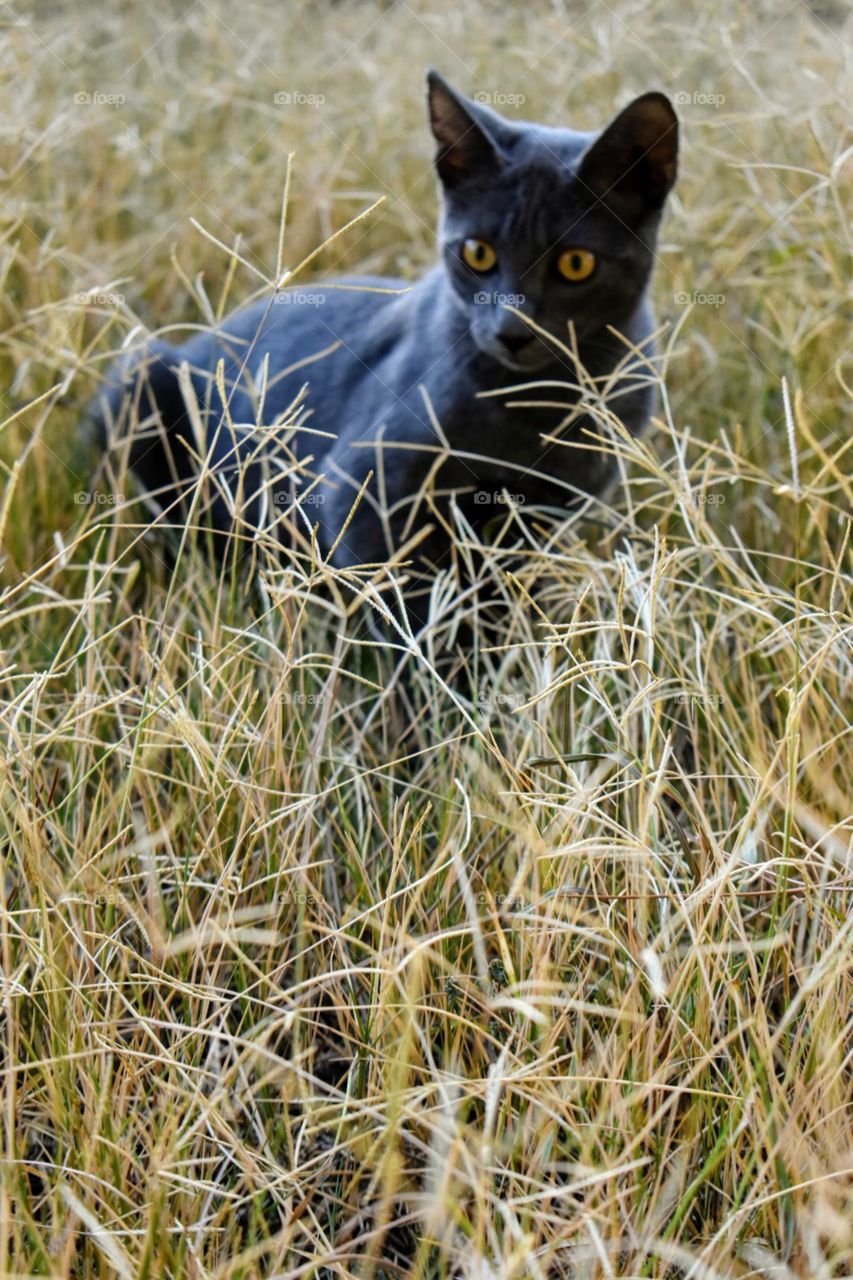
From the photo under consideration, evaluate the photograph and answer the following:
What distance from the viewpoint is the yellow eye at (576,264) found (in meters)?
1.60

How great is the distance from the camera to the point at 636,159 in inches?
62.6

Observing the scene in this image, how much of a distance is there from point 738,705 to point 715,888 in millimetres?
539

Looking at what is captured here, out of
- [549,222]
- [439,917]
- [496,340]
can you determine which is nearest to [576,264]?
[549,222]

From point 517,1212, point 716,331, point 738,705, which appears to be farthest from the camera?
point 716,331

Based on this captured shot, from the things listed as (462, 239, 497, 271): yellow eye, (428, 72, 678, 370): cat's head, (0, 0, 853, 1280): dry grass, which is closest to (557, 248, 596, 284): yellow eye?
(428, 72, 678, 370): cat's head

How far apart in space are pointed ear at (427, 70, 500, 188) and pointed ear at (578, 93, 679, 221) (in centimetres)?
16

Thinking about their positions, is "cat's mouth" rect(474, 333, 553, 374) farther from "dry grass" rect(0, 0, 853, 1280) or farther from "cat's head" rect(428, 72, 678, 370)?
"dry grass" rect(0, 0, 853, 1280)

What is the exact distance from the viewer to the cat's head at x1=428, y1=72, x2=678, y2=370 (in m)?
1.58

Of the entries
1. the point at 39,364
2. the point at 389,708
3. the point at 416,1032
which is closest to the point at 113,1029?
the point at 416,1032

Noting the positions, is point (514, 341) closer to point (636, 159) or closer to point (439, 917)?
point (636, 159)

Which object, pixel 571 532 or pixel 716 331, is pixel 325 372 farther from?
pixel 716 331

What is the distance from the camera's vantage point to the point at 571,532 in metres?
1.55

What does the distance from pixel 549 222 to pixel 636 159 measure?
0.14 meters

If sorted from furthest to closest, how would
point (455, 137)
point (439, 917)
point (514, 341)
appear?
point (455, 137), point (514, 341), point (439, 917)
